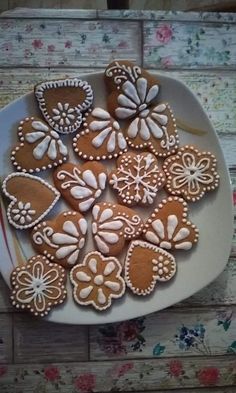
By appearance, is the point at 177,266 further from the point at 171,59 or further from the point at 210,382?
the point at 171,59

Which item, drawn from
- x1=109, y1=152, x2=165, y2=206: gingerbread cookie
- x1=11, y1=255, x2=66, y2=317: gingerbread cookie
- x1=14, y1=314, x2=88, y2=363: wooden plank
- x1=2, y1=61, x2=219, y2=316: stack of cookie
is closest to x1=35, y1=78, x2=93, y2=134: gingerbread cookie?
x1=2, y1=61, x2=219, y2=316: stack of cookie

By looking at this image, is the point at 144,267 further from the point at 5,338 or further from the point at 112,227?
the point at 5,338

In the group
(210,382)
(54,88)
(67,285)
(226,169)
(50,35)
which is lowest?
(210,382)

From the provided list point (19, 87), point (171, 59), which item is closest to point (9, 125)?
point (19, 87)

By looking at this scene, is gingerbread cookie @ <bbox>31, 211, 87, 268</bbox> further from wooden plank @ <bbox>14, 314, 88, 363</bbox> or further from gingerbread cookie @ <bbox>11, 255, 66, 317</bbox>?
wooden plank @ <bbox>14, 314, 88, 363</bbox>

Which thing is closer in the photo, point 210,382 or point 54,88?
point 54,88

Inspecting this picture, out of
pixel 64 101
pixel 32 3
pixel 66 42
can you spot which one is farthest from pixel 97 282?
pixel 32 3

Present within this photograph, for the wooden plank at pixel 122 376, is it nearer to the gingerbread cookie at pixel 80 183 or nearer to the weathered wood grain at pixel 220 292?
the weathered wood grain at pixel 220 292
